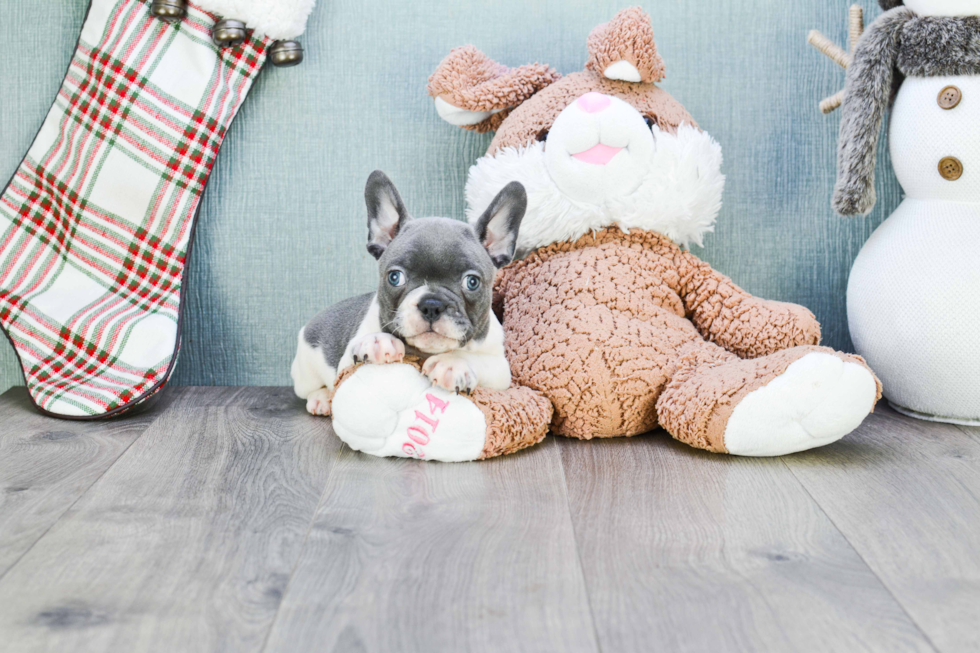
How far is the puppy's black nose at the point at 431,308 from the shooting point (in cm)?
110

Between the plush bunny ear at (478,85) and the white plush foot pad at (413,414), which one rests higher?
the plush bunny ear at (478,85)

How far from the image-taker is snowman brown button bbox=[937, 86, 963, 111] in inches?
50.2

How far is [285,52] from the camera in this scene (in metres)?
1.49

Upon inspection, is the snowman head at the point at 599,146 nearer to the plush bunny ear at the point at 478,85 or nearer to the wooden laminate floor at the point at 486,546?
the plush bunny ear at the point at 478,85

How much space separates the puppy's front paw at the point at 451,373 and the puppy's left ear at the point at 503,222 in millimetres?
183

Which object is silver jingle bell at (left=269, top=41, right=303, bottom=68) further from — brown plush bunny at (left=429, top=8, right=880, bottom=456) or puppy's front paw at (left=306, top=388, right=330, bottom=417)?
puppy's front paw at (left=306, top=388, right=330, bottom=417)

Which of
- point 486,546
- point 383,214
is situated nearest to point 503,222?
point 383,214

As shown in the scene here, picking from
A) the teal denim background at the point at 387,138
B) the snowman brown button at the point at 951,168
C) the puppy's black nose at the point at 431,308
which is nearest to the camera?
the puppy's black nose at the point at 431,308

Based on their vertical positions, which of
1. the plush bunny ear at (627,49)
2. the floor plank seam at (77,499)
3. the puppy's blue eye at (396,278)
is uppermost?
the plush bunny ear at (627,49)

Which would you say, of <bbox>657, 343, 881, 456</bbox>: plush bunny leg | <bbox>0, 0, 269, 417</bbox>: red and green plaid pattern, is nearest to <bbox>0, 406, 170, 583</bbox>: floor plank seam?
<bbox>0, 0, 269, 417</bbox>: red and green plaid pattern

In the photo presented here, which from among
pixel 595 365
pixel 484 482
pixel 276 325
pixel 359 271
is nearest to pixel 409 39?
pixel 359 271

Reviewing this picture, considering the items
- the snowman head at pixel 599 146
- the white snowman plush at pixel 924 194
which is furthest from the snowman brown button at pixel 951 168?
the snowman head at pixel 599 146

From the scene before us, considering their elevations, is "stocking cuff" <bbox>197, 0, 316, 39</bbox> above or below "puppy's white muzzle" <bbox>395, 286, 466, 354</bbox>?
above

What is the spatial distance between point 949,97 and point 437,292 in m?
0.81
